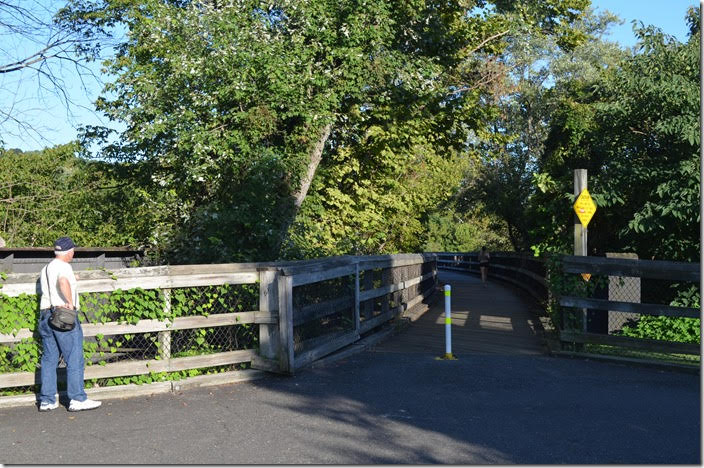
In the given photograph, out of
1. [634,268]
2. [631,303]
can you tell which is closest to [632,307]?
[631,303]

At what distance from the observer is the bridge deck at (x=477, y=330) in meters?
12.8

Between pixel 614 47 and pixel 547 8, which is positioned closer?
pixel 547 8

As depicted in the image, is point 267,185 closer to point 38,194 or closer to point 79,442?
point 38,194

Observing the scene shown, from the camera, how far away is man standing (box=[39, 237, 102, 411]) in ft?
27.1

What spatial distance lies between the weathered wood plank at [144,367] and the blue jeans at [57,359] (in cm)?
48

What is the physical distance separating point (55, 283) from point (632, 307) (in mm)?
7244

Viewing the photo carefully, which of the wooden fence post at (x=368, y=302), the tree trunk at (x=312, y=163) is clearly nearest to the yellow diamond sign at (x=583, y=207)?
the wooden fence post at (x=368, y=302)

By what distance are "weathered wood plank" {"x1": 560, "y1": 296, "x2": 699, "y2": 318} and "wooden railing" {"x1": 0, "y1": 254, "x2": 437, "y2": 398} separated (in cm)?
321

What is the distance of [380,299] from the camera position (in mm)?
14992

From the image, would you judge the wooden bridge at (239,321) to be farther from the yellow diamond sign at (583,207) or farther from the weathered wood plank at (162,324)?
the yellow diamond sign at (583,207)

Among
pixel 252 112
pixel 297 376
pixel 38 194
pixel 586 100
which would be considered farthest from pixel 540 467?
pixel 586 100

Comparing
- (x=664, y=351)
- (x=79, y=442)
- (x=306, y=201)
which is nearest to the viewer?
(x=79, y=442)

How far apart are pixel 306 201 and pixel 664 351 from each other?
11056 millimetres

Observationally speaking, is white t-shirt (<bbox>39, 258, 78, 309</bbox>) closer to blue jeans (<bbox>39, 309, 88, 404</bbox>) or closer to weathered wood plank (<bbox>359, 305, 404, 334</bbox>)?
blue jeans (<bbox>39, 309, 88, 404</bbox>)
